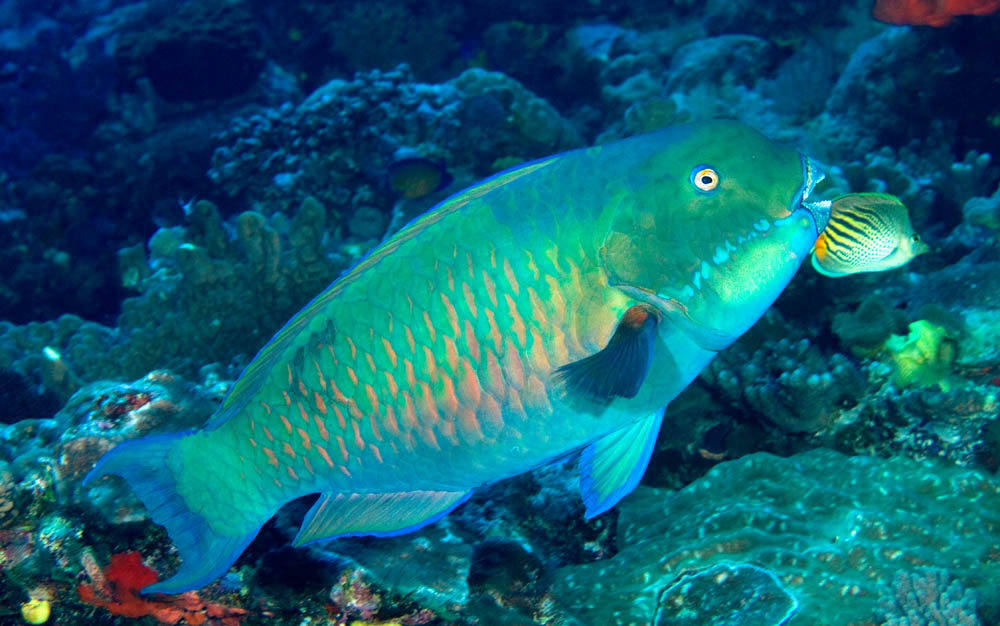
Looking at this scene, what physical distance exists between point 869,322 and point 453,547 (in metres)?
2.95

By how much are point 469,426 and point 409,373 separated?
0.27 metres

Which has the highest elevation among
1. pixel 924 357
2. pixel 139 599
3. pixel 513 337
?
pixel 513 337

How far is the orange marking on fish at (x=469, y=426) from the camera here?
6.50 feet

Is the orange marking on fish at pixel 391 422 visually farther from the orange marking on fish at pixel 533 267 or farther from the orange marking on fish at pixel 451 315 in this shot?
the orange marking on fish at pixel 533 267

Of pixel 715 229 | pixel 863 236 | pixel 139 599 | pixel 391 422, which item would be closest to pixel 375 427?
pixel 391 422

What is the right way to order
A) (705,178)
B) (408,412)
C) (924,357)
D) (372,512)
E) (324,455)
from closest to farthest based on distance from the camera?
1. (705,178)
2. (408,412)
3. (324,455)
4. (372,512)
5. (924,357)

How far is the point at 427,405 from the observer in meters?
1.99

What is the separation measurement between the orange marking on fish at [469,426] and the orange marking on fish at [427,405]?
8 cm

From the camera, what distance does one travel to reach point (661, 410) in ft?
7.02

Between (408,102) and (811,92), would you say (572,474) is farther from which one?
(811,92)

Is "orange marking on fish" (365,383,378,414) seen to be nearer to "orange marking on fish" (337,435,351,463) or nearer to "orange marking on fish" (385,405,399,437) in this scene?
"orange marking on fish" (385,405,399,437)

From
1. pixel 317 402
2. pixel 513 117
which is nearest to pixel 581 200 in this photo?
pixel 317 402

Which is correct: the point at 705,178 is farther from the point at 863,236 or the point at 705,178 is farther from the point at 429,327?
the point at 863,236

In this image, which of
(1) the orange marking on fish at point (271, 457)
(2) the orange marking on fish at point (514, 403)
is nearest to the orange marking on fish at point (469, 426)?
(2) the orange marking on fish at point (514, 403)
